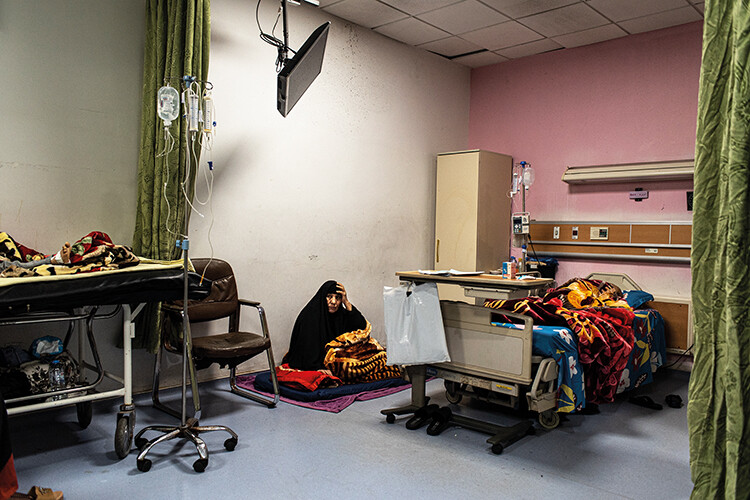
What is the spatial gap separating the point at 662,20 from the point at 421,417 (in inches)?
150

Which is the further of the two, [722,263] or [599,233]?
[599,233]

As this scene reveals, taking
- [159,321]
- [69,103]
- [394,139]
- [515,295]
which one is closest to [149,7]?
[69,103]

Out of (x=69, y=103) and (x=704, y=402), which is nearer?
(x=704, y=402)

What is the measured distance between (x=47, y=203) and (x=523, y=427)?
295cm

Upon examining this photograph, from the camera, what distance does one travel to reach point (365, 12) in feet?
15.3

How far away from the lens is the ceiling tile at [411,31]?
4.89 m

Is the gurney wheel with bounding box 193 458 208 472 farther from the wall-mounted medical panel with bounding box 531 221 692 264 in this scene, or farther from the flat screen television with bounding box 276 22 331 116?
the wall-mounted medical panel with bounding box 531 221 692 264

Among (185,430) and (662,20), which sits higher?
(662,20)

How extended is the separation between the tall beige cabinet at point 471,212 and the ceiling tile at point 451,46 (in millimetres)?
1023

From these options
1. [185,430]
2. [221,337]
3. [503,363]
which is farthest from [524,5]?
[185,430]

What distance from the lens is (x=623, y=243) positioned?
16.6 ft

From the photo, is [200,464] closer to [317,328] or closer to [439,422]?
[439,422]

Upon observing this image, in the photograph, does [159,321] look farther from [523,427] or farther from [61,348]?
[523,427]

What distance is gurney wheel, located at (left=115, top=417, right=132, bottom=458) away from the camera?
8.77 ft
